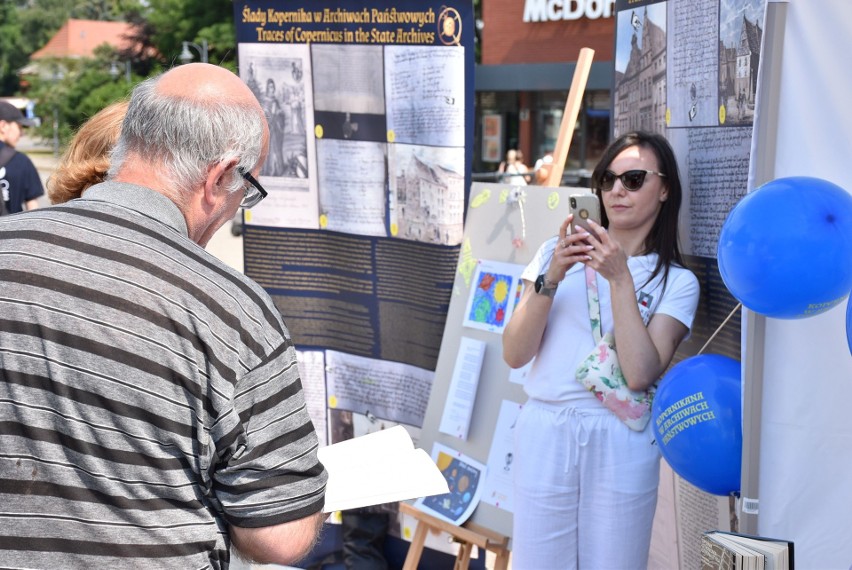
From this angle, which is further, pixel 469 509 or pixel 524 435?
pixel 469 509

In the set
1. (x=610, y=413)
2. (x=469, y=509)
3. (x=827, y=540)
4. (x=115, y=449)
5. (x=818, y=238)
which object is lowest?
(x=469, y=509)

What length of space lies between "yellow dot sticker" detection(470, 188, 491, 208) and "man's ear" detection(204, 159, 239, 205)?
1.98m

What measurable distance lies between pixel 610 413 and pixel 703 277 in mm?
556

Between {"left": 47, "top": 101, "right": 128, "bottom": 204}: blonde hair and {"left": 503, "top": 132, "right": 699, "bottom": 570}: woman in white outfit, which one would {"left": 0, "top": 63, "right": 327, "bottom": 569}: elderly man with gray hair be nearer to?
{"left": 47, "top": 101, "right": 128, "bottom": 204}: blonde hair

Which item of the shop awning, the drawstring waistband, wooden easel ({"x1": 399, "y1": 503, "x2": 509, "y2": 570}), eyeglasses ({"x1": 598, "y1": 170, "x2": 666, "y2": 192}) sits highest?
the shop awning

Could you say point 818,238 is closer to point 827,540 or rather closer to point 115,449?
point 827,540

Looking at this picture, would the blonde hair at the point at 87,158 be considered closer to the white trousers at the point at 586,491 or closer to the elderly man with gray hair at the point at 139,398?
the elderly man with gray hair at the point at 139,398

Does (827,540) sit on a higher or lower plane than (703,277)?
lower

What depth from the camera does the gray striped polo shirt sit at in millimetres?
1240

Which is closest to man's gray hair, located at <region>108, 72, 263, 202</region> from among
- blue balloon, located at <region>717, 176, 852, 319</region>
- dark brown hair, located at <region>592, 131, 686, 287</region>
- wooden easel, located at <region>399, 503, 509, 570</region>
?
blue balloon, located at <region>717, 176, 852, 319</region>

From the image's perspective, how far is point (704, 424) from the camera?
2076mm


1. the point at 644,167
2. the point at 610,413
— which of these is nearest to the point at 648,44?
the point at 644,167

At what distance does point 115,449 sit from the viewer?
1.25m

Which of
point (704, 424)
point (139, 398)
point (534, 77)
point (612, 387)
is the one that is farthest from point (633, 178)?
point (534, 77)
